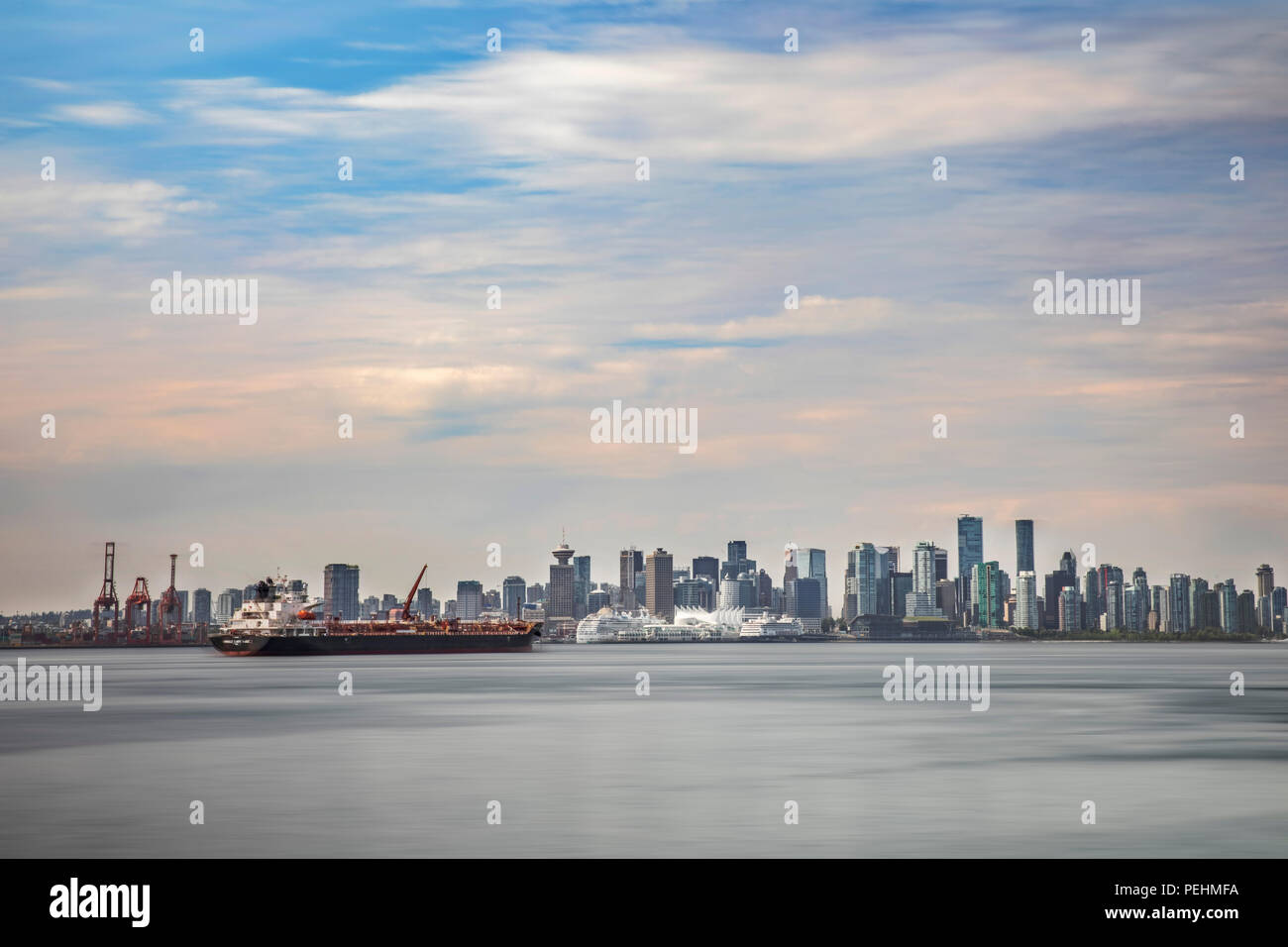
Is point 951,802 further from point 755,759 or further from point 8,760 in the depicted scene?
point 8,760

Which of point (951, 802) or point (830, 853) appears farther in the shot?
point (951, 802)

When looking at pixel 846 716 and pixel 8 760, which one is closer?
pixel 8 760

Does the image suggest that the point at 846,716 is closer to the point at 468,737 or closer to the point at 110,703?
the point at 468,737
